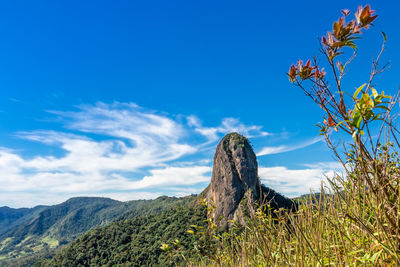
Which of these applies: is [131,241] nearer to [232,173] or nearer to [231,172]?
[231,172]

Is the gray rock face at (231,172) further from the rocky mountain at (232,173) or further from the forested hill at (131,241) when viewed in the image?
the forested hill at (131,241)

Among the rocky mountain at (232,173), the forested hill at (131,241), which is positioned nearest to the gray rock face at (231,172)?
the rocky mountain at (232,173)

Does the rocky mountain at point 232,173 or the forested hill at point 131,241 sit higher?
the rocky mountain at point 232,173

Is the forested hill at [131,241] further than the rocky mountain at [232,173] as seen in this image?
No

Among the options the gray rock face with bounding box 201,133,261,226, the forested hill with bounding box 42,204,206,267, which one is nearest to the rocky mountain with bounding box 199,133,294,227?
the gray rock face with bounding box 201,133,261,226

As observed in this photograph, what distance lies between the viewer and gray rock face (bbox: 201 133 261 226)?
196ft

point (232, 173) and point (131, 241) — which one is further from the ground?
point (232, 173)

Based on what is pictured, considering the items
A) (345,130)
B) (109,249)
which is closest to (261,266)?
(345,130)

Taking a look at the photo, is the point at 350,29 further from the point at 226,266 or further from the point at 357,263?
the point at 226,266

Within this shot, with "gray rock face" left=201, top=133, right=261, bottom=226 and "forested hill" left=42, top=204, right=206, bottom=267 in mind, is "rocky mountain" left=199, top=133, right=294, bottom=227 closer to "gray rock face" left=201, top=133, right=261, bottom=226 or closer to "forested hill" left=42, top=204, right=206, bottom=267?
"gray rock face" left=201, top=133, right=261, bottom=226

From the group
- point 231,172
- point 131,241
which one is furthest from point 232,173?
point 131,241

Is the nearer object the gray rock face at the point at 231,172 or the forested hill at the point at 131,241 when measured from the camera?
the forested hill at the point at 131,241

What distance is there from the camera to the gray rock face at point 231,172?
196 ft

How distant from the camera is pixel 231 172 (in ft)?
211
